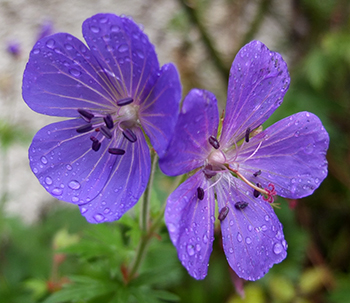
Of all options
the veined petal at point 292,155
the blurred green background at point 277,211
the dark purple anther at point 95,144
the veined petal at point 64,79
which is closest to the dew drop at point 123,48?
the veined petal at point 64,79

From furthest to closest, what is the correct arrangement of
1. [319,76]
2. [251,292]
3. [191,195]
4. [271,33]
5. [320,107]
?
[271,33], [320,107], [319,76], [251,292], [191,195]

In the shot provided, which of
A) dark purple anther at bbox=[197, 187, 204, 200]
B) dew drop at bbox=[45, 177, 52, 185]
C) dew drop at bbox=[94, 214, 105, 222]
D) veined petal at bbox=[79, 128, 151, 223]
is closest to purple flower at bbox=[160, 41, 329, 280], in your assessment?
dark purple anther at bbox=[197, 187, 204, 200]

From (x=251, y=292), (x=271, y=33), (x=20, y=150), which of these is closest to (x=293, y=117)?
(x=251, y=292)

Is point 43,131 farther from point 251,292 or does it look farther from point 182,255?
point 251,292

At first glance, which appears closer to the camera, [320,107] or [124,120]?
[124,120]

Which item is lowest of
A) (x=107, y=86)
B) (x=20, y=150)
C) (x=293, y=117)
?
(x=20, y=150)

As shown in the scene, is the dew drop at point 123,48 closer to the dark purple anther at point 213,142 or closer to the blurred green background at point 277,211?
the dark purple anther at point 213,142

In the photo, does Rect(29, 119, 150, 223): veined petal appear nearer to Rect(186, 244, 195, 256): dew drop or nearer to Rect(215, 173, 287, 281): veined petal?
Rect(186, 244, 195, 256): dew drop
